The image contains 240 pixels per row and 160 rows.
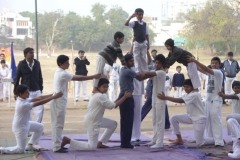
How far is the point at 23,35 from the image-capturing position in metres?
45.4

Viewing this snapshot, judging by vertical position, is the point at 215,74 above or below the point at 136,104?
above

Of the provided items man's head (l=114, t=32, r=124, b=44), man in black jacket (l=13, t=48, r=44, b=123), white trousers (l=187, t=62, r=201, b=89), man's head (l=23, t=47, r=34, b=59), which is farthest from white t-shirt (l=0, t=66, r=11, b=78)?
white trousers (l=187, t=62, r=201, b=89)

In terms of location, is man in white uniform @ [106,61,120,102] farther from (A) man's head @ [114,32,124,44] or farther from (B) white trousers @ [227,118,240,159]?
(B) white trousers @ [227,118,240,159]

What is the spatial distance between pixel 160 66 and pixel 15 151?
10.1 feet

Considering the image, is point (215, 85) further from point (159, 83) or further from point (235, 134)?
point (235, 134)

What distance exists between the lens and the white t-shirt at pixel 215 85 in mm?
9289

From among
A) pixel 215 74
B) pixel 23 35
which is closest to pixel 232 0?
pixel 23 35

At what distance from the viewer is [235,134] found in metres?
8.38

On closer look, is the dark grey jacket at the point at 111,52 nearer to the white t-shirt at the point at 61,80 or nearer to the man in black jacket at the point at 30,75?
the white t-shirt at the point at 61,80

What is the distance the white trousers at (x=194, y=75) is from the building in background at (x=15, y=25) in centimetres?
3595

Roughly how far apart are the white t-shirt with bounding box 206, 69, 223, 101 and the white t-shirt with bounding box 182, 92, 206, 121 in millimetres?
309

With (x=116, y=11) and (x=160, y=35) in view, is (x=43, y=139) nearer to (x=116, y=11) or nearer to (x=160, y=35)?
(x=116, y=11)

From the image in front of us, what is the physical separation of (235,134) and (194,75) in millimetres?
1531

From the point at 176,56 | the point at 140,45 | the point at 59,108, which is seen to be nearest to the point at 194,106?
the point at 176,56
